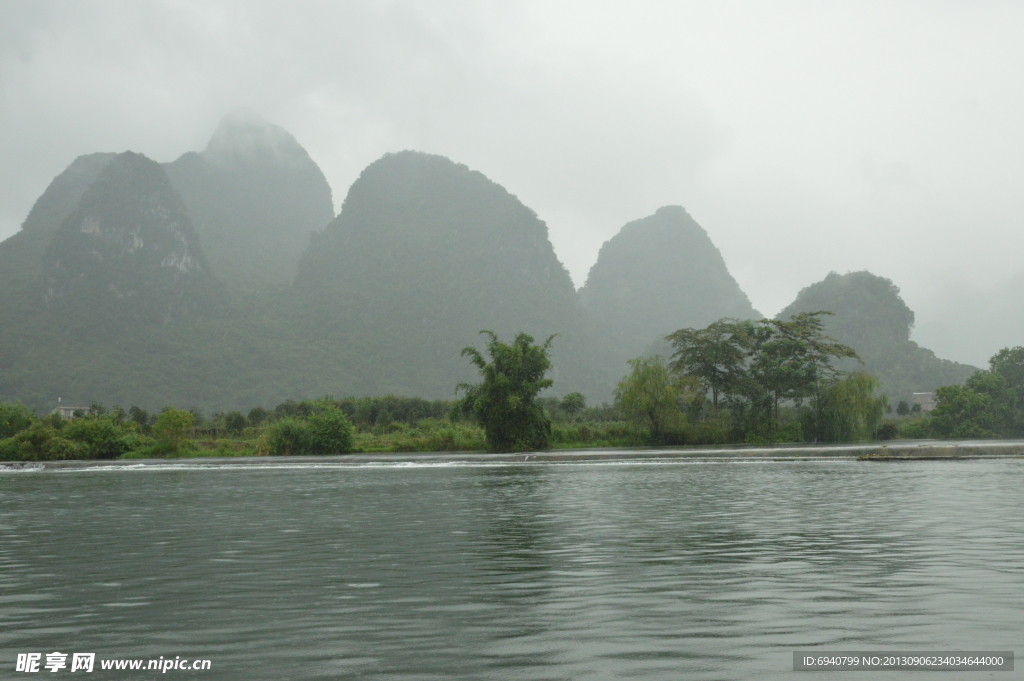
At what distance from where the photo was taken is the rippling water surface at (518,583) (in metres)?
5.06

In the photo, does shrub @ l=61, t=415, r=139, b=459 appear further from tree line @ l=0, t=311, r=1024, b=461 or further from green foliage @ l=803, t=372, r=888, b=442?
green foliage @ l=803, t=372, r=888, b=442

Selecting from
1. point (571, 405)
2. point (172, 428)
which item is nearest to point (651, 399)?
point (571, 405)

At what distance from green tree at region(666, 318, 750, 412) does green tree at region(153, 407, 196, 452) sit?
91.6 ft

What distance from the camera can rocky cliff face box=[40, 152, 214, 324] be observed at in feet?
431

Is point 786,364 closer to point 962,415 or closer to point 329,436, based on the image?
point 962,415

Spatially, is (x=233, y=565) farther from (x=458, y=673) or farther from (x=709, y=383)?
(x=709, y=383)

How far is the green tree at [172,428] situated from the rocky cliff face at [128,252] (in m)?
95.2

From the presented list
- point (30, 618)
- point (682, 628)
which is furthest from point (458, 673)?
point (30, 618)

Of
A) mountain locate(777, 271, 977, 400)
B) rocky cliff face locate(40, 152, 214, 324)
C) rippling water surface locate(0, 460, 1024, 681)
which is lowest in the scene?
rippling water surface locate(0, 460, 1024, 681)

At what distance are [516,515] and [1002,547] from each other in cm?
718

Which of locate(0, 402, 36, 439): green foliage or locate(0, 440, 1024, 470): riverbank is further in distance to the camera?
locate(0, 402, 36, 439): green foliage

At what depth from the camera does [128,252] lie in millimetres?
140750

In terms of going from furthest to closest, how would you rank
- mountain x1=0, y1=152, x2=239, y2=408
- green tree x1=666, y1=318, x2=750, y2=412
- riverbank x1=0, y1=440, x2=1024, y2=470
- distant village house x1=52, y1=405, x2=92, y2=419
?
mountain x1=0, y1=152, x2=239, y2=408
distant village house x1=52, y1=405, x2=92, y2=419
green tree x1=666, y1=318, x2=750, y2=412
riverbank x1=0, y1=440, x2=1024, y2=470

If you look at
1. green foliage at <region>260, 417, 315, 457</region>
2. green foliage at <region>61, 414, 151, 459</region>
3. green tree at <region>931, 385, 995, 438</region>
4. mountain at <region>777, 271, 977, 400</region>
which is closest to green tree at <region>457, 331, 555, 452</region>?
green foliage at <region>260, 417, 315, 457</region>
